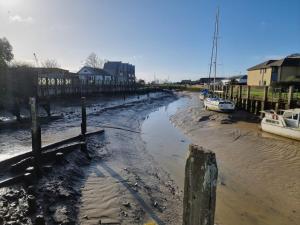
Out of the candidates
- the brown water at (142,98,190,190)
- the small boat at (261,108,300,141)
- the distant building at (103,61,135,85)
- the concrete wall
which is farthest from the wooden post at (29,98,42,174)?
the distant building at (103,61,135,85)

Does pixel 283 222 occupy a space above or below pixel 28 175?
below

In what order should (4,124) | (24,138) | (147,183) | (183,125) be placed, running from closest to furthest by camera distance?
(147,183), (24,138), (4,124), (183,125)

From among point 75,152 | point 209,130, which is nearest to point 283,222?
point 75,152

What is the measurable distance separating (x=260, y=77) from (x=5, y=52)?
2109 inches

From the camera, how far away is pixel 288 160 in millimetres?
13609

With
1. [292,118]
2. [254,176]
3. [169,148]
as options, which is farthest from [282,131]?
[254,176]

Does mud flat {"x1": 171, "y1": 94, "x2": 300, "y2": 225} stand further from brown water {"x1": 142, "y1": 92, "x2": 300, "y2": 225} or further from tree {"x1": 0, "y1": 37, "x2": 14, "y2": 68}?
tree {"x1": 0, "y1": 37, "x2": 14, "y2": 68}

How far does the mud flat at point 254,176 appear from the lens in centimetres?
800

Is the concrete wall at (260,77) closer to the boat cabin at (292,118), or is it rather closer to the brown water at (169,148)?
the boat cabin at (292,118)

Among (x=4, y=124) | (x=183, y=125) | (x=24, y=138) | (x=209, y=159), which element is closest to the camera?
(x=209, y=159)

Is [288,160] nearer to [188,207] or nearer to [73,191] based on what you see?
[73,191]

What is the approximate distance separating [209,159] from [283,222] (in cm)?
681

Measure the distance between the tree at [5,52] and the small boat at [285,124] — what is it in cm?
2019

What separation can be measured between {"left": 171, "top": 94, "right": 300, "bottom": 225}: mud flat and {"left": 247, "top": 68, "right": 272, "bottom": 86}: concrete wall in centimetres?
3933
